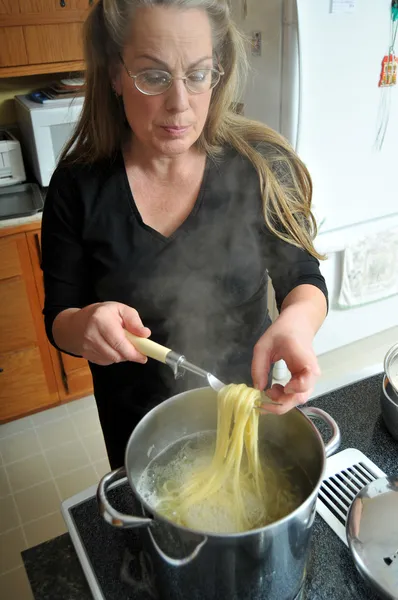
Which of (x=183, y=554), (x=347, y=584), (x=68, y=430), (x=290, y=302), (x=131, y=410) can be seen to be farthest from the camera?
(x=68, y=430)

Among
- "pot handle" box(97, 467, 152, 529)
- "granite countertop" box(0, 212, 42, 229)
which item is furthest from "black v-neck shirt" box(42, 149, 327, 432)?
"granite countertop" box(0, 212, 42, 229)

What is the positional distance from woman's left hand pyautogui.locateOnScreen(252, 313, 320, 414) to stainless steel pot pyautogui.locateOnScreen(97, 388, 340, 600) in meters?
0.02

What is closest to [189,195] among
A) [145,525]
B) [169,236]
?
[169,236]

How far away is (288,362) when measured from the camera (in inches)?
30.2

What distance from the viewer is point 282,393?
0.73 metres

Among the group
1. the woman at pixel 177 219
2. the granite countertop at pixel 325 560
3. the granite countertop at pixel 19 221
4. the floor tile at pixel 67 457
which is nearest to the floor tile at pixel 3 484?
the floor tile at pixel 67 457

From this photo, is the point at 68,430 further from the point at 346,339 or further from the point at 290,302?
the point at 290,302

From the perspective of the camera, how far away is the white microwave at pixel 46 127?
2.08 m

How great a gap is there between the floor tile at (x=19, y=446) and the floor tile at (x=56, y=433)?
0.10 ft

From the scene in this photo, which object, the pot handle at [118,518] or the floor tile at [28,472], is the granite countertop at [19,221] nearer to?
the floor tile at [28,472]

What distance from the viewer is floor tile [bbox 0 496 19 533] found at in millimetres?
1877

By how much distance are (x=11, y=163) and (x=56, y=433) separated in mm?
1181

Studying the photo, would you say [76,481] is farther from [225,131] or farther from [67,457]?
[225,131]

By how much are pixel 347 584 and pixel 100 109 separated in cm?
95
